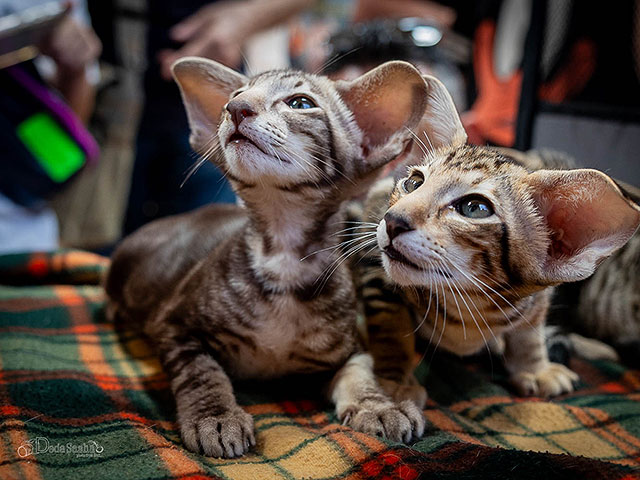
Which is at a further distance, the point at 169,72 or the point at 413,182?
the point at 169,72

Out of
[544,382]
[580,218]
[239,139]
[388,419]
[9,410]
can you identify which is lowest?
[544,382]

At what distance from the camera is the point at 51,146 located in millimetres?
2410

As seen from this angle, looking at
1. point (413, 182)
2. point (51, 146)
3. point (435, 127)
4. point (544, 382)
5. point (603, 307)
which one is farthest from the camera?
point (51, 146)

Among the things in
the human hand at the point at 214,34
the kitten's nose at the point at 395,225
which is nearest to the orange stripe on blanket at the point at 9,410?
the kitten's nose at the point at 395,225

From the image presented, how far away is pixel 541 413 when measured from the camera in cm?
134

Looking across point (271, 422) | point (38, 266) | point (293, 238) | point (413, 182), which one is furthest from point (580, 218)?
point (38, 266)

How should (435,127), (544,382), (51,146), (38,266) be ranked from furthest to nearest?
(51,146), (38,266), (544,382), (435,127)

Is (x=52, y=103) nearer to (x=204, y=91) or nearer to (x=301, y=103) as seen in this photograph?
(x=204, y=91)

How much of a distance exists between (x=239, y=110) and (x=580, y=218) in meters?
0.68

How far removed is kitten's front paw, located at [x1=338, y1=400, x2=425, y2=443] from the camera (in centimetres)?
110

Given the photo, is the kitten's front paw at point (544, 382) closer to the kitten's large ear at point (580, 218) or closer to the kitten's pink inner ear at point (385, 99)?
the kitten's large ear at point (580, 218)

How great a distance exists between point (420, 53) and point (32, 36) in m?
1.56

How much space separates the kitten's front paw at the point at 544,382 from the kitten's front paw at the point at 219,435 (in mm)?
756

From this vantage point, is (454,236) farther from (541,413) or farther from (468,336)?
(541,413)
